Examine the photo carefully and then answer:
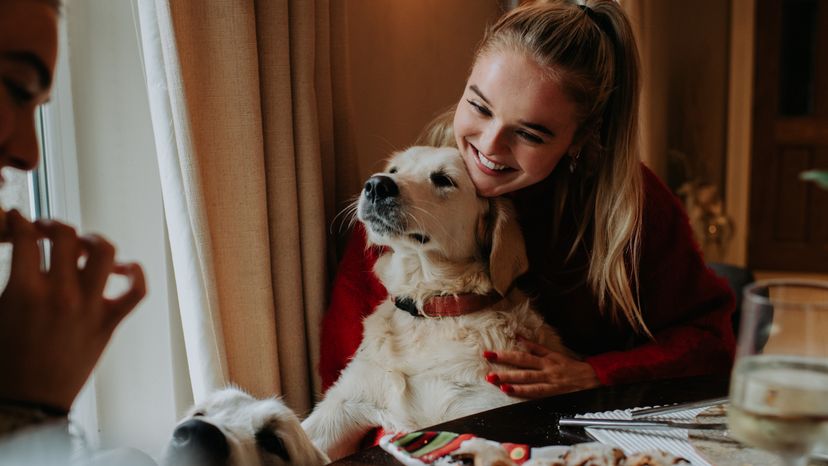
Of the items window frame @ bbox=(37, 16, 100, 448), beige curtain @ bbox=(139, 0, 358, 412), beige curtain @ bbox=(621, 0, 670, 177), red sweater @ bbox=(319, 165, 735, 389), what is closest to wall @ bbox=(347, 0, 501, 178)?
beige curtain @ bbox=(139, 0, 358, 412)

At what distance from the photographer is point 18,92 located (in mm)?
465

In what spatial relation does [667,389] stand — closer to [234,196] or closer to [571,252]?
[571,252]

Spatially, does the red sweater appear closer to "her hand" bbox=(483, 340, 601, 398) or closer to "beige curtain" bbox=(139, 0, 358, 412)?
"beige curtain" bbox=(139, 0, 358, 412)

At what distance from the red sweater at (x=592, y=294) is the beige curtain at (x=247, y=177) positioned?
65 mm

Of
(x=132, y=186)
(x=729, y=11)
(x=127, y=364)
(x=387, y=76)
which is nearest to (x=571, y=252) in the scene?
(x=387, y=76)

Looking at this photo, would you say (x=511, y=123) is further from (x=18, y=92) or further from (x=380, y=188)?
(x=18, y=92)

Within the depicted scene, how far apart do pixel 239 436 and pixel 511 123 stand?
77cm

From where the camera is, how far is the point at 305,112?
1.52 m

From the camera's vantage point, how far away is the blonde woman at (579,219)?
142 centimetres

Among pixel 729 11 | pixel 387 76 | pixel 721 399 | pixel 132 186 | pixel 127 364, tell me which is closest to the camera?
pixel 127 364

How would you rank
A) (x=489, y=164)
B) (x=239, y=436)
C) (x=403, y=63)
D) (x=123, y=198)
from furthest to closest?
(x=403, y=63)
(x=489, y=164)
(x=239, y=436)
(x=123, y=198)

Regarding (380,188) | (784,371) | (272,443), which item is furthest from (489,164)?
(784,371)

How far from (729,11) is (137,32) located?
5.42 m

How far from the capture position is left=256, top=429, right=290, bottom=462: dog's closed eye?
1.01m
